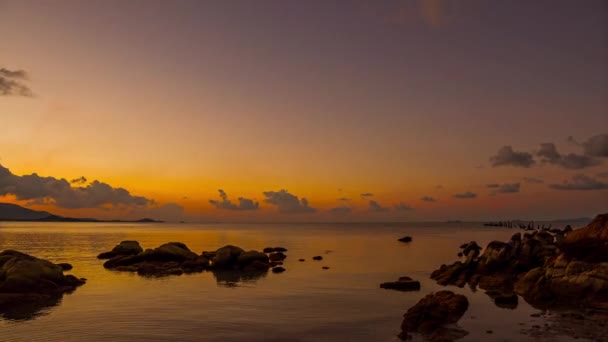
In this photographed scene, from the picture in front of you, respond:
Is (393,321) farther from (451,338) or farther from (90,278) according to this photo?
(90,278)

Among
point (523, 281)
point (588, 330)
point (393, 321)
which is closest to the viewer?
point (588, 330)

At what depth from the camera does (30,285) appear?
35.7 metres

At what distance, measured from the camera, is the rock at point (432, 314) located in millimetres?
23891

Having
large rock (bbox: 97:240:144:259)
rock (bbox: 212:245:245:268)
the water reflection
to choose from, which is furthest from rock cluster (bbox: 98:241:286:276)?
large rock (bbox: 97:240:144:259)

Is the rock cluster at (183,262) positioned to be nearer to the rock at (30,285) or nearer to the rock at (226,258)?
the rock at (226,258)

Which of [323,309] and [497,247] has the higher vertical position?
[497,247]

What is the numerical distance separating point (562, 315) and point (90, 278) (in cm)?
4337

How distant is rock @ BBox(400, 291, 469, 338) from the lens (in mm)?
23891

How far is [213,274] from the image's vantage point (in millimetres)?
50656

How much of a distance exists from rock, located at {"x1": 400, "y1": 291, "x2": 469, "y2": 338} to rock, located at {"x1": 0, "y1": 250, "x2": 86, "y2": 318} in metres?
24.9

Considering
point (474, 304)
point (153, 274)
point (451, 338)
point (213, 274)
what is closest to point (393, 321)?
point (451, 338)

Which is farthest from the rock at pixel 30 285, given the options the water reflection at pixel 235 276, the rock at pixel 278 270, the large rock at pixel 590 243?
the large rock at pixel 590 243

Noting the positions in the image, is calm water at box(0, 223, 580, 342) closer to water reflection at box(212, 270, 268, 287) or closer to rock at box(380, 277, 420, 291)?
water reflection at box(212, 270, 268, 287)

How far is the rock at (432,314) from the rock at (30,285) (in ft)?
81.8
